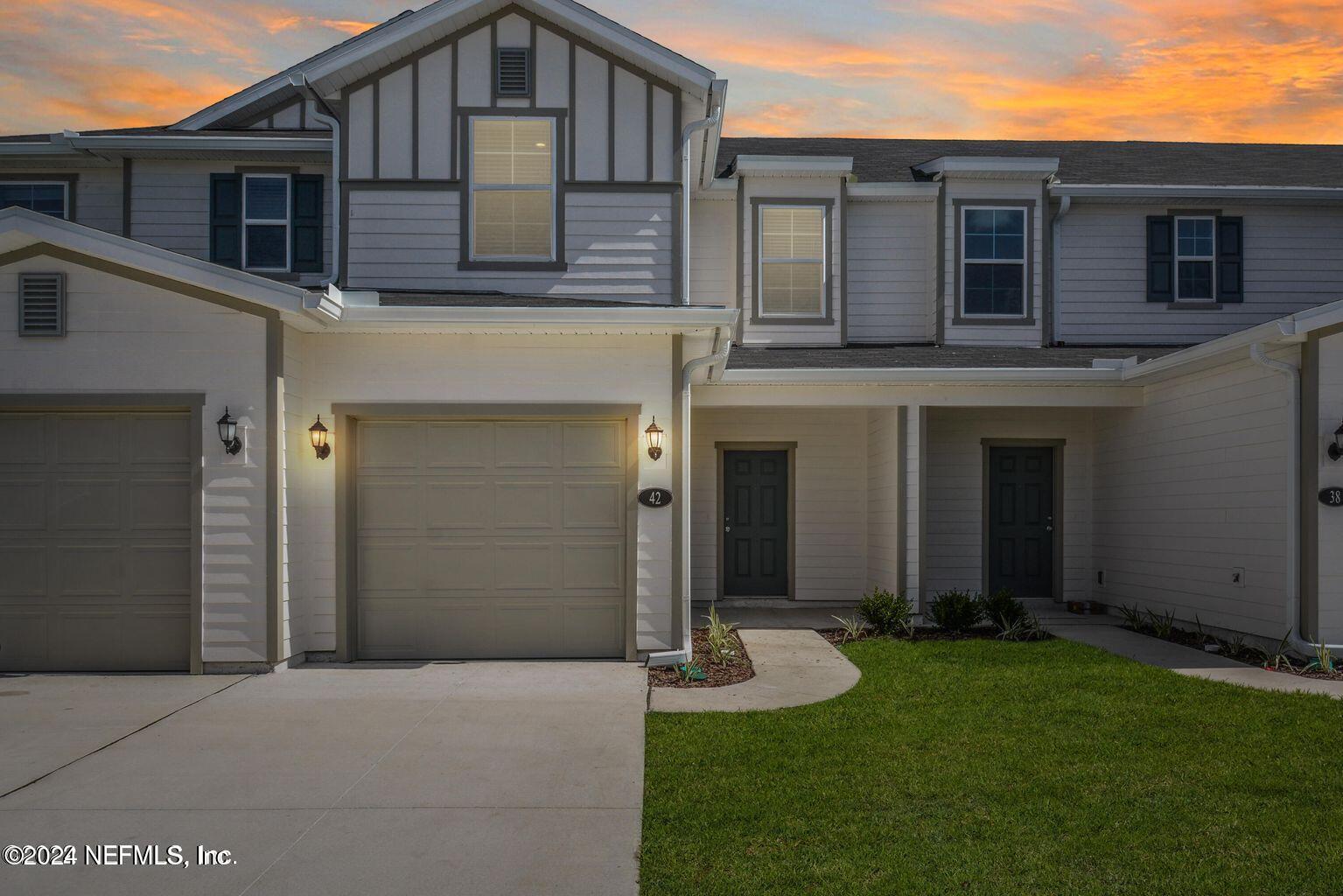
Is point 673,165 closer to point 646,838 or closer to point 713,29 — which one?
point 713,29

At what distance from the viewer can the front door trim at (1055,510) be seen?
41.2ft

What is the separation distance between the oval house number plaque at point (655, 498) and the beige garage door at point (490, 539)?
0.89 feet

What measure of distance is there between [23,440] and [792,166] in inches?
342

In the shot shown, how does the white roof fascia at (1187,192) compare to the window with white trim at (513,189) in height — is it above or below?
above

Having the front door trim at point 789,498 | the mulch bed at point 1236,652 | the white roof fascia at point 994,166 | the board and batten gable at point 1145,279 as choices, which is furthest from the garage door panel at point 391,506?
the board and batten gable at point 1145,279

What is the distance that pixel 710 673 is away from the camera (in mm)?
8336

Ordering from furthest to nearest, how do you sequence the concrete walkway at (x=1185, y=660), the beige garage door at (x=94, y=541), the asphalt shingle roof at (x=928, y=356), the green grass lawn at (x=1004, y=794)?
the asphalt shingle roof at (x=928, y=356) < the beige garage door at (x=94, y=541) < the concrete walkway at (x=1185, y=660) < the green grass lawn at (x=1004, y=794)

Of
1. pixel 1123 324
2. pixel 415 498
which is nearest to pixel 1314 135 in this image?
pixel 1123 324

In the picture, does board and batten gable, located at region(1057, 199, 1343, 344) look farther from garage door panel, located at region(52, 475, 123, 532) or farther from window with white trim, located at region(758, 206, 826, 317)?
garage door panel, located at region(52, 475, 123, 532)

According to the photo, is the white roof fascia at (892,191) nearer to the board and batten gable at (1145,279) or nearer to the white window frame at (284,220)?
the board and batten gable at (1145,279)

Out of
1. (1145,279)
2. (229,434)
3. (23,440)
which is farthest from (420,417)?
(1145,279)

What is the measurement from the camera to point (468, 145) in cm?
973

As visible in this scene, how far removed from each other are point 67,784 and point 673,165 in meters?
7.21

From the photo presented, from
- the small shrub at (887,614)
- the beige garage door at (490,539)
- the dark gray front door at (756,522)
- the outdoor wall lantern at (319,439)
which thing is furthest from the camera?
the dark gray front door at (756,522)
